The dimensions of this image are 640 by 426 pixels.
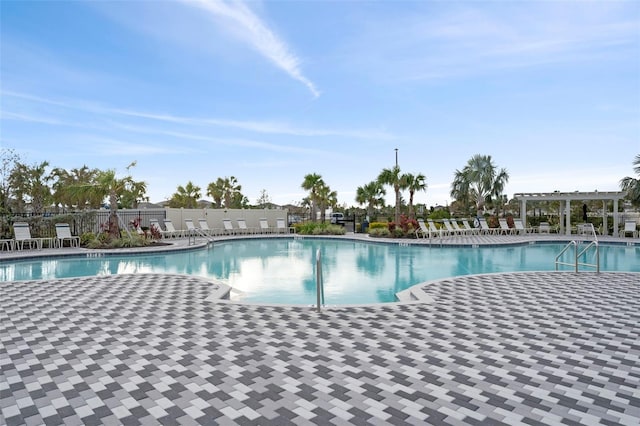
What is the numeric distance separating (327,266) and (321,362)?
7.03 metres

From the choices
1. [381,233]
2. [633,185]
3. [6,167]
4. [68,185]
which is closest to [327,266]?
[381,233]

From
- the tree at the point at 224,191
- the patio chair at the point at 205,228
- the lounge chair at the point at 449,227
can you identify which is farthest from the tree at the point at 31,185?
the lounge chair at the point at 449,227

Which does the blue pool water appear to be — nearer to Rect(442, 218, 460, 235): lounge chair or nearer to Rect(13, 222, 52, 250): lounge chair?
Rect(13, 222, 52, 250): lounge chair

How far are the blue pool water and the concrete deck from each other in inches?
81.8

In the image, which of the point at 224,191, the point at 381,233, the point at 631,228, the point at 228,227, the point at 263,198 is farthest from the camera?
the point at 263,198

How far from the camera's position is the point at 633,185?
52.7 feet

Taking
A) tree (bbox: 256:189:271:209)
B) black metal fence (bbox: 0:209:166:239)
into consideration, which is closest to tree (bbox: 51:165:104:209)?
black metal fence (bbox: 0:209:166:239)

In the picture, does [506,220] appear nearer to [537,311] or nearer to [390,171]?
[390,171]

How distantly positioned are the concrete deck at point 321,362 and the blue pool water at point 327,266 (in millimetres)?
2077

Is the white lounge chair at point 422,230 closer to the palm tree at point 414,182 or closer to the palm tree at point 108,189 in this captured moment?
the palm tree at point 414,182

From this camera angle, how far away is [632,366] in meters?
2.99

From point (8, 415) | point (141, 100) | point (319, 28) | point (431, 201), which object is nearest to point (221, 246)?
point (141, 100)

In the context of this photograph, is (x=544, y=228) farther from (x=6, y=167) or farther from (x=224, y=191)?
(x=6, y=167)

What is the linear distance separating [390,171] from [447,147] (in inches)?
124
